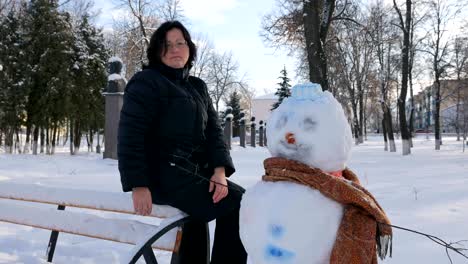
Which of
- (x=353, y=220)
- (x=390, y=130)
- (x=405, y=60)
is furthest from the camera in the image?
(x=390, y=130)

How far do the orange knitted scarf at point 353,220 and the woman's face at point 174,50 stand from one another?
4.20 ft

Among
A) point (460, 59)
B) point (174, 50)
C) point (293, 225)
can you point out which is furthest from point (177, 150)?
point (460, 59)

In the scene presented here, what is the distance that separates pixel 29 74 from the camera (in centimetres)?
2317

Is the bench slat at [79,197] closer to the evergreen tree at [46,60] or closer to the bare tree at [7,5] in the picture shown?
the bare tree at [7,5]

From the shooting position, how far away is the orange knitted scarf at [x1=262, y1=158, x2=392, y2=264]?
4.79 ft

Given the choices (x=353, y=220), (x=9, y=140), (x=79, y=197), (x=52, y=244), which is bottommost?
(x=52, y=244)

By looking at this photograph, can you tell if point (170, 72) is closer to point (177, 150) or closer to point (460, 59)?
point (177, 150)

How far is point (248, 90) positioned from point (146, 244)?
47.4m

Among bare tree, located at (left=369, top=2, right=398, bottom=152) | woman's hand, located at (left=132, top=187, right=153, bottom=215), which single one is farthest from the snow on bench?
bare tree, located at (left=369, top=2, right=398, bottom=152)

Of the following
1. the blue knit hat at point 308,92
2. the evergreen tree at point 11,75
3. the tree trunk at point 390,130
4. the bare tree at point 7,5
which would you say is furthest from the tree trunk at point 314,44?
the evergreen tree at point 11,75

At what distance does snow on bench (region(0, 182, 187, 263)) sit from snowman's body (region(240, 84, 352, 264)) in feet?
2.78

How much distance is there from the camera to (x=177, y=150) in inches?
95.7

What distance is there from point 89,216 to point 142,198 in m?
0.72

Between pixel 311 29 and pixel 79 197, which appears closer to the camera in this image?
pixel 79 197
